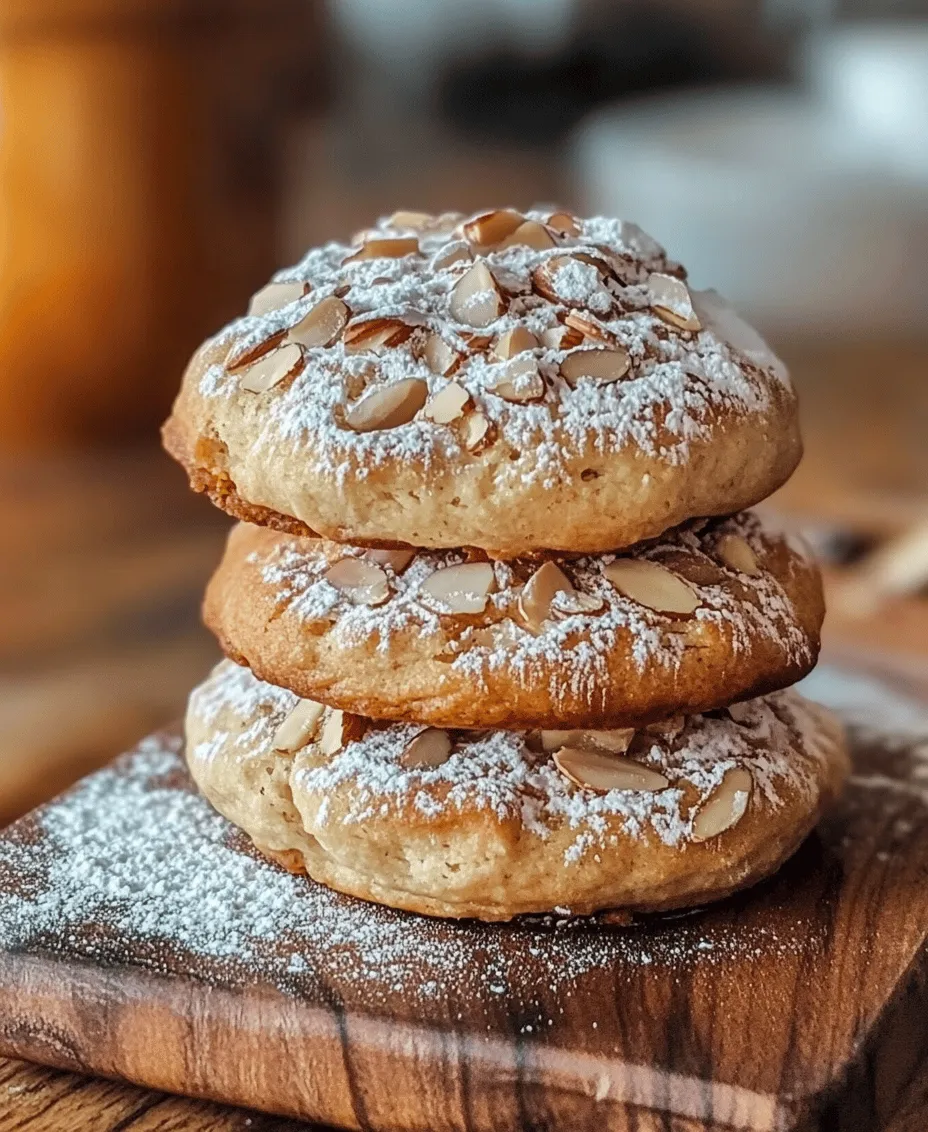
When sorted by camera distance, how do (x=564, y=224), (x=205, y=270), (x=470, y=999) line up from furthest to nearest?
(x=205, y=270), (x=564, y=224), (x=470, y=999)

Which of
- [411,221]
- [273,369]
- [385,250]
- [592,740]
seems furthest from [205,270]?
[592,740]

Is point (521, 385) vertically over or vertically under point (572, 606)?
over

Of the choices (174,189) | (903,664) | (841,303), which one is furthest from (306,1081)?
(841,303)

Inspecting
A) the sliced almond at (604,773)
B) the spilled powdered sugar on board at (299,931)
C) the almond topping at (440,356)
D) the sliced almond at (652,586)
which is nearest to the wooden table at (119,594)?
the spilled powdered sugar on board at (299,931)

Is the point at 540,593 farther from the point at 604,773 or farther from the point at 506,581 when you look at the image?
the point at 604,773

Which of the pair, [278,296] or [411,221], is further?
[411,221]

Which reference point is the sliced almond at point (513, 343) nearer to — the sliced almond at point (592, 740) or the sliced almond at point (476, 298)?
the sliced almond at point (476, 298)

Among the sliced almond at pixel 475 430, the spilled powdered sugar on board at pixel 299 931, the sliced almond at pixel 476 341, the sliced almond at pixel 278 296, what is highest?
the sliced almond at pixel 278 296
